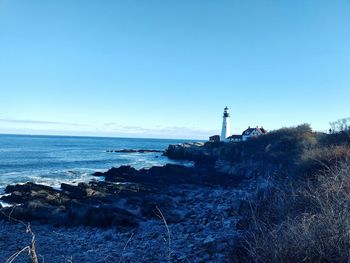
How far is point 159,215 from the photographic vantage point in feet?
48.6

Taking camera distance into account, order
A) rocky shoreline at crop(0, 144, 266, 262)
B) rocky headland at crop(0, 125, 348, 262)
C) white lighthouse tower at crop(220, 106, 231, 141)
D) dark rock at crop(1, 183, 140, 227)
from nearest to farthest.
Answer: rocky headland at crop(0, 125, 348, 262)
rocky shoreline at crop(0, 144, 266, 262)
dark rock at crop(1, 183, 140, 227)
white lighthouse tower at crop(220, 106, 231, 141)

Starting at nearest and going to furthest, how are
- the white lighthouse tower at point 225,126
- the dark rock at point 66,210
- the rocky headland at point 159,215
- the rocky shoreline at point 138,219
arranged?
the rocky headland at point 159,215
the rocky shoreline at point 138,219
the dark rock at point 66,210
the white lighthouse tower at point 225,126

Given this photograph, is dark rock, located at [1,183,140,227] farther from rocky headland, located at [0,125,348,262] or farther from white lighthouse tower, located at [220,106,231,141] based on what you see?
white lighthouse tower, located at [220,106,231,141]

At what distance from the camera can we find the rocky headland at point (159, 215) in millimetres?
9711

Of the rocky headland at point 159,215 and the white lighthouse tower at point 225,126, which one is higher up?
the white lighthouse tower at point 225,126

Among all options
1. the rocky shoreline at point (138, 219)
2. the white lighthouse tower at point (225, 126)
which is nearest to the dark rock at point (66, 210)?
the rocky shoreline at point (138, 219)

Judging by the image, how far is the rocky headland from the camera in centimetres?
971

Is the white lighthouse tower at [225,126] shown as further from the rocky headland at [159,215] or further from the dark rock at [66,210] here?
the dark rock at [66,210]

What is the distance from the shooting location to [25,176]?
3122 centimetres

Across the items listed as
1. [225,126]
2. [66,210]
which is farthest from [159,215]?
[225,126]

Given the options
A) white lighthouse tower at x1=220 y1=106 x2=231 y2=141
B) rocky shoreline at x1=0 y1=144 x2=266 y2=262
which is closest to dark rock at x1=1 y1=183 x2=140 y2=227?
rocky shoreline at x1=0 y1=144 x2=266 y2=262

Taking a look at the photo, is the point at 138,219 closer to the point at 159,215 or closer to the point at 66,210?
the point at 159,215

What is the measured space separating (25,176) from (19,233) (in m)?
19.1

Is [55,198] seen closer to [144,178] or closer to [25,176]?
[144,178]
